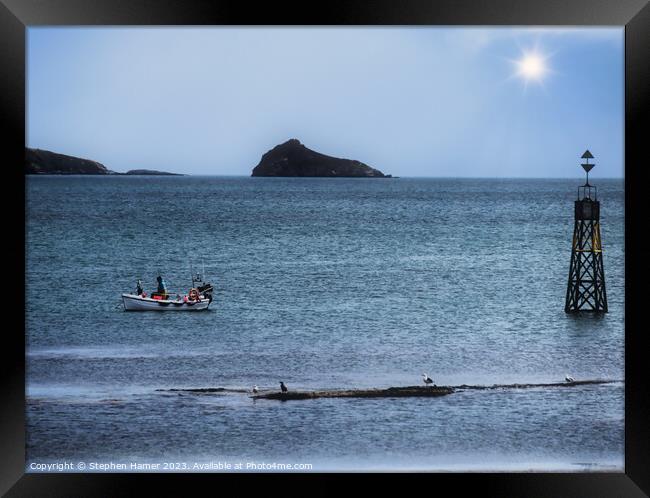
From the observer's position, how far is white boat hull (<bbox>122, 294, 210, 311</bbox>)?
31.2 meters

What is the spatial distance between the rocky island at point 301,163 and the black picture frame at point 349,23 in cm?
5373

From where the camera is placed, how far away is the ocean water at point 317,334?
60.3ft

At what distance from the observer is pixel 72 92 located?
2061 inches

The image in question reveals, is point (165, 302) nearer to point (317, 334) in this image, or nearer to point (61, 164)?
point (317, 334)

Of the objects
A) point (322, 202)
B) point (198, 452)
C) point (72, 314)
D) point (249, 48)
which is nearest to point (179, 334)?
point (72, 314)

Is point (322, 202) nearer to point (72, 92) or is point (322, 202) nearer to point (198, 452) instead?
point (72, 92)

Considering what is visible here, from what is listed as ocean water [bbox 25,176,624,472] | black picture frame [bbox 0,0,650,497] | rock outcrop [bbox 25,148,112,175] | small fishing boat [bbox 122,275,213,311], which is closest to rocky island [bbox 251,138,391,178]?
ocean water [bbox 25,176,624,472]

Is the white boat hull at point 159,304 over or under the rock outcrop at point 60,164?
under

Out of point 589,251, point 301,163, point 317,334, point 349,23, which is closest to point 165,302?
point 317,334

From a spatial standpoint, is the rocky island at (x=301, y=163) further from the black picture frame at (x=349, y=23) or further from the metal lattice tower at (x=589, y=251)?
the black picture frame at (x=349, y=23)

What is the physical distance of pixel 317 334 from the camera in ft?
106

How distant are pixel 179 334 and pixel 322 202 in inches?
1557

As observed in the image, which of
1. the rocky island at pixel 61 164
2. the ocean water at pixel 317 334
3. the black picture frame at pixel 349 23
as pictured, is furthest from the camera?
the rocky island at pixel 61 164

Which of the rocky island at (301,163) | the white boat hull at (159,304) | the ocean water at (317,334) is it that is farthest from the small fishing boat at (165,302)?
the rocky island at (301,163)
